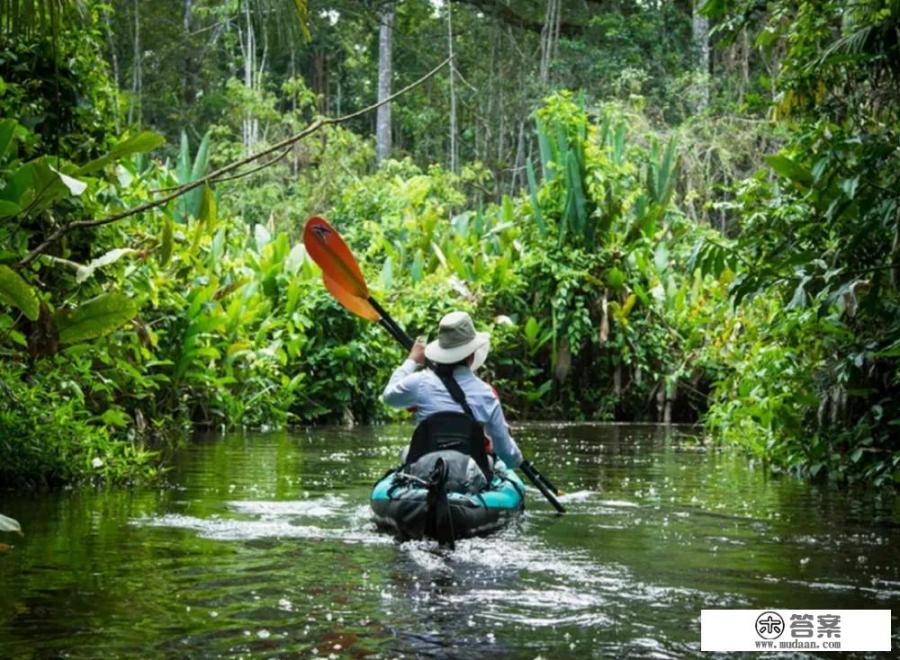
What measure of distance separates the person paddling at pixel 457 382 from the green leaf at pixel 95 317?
1.64 metres

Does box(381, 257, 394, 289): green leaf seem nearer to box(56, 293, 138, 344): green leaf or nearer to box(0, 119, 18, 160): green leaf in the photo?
box(56, 293, 138, 344): green leaf

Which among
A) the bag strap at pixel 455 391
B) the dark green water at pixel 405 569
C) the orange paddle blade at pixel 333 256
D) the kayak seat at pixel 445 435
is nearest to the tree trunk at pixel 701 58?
the dark green water at pixel 405 569

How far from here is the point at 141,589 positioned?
559 centimetres

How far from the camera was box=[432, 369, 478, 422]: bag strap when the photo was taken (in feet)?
24.5

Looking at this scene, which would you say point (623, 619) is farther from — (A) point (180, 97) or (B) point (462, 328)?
(A) point (180, 97)

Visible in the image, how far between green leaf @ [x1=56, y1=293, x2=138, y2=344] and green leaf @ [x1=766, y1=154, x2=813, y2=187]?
4.36m

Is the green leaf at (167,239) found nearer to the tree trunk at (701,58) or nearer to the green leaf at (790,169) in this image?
the green leaf at (790,169)

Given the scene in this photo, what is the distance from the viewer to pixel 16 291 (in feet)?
19.2

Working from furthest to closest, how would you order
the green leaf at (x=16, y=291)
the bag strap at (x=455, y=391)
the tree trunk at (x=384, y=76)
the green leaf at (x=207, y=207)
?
1. the tree trunk at (x=384, y=76)
2. the bag strap at (x=455, y=391)
3. the green leaf at (x=16, y=291)
4. the green leaf at (x=207, y=207)

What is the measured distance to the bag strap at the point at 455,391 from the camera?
7453 millimetres

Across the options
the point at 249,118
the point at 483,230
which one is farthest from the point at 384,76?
the point at 483,230

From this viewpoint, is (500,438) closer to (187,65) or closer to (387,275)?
(387,275)

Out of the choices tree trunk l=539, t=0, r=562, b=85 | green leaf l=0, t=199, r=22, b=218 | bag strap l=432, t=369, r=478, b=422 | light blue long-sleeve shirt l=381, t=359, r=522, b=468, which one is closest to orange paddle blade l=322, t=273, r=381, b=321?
light blue long-sleeve shirt l=381, t=359, r=522, b=468

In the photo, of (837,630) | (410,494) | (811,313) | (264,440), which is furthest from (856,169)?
(264,440)
